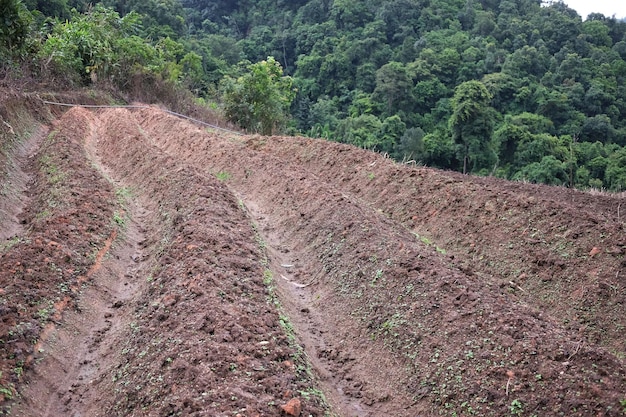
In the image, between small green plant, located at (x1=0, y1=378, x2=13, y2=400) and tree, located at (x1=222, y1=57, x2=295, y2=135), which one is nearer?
small green plant, located at (x1=0, y1=378, x2=13, y2=400)

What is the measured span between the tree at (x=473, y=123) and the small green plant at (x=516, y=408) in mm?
21776

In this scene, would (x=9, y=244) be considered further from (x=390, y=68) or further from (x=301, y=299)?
(x=390, y=68)

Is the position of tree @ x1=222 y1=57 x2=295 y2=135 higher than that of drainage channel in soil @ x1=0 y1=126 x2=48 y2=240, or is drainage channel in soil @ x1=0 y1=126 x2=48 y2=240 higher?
tree @ x1=222 y1=57 x2=295 y2=135

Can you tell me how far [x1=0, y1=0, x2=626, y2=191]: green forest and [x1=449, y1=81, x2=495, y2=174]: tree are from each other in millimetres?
66

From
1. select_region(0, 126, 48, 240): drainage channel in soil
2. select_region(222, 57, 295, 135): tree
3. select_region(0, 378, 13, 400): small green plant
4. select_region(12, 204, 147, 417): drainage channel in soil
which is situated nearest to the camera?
select_region(0, 378, 13, 400): small green plant

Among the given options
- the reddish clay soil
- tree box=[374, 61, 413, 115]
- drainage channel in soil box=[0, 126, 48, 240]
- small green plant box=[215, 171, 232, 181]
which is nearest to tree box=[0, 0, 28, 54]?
drainage channel in soil box=[0, 126, 48, 240]

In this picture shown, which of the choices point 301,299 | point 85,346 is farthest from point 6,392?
point 301,299

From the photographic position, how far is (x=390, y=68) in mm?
42094

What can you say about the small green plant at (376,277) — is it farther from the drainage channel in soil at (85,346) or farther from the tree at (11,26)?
the tree at (11,26)

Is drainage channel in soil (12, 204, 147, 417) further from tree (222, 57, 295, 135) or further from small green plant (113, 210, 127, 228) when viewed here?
tree (222, 57, 295, 135)

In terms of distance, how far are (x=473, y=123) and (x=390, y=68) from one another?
656 inches

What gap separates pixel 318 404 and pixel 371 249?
11.8ft

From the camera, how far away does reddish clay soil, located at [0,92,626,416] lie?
198 inches

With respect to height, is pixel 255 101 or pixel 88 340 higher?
pixel 255 101
